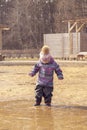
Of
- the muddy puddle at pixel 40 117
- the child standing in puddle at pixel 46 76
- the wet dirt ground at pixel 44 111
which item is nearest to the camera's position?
the muddy puddle at pixel 40 117

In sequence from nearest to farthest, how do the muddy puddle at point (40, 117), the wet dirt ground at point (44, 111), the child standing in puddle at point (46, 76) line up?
the muddy puddle at point (40, 117), the wet dirt ground at point (44, 111), the child standing in puddle at point (46, 76)

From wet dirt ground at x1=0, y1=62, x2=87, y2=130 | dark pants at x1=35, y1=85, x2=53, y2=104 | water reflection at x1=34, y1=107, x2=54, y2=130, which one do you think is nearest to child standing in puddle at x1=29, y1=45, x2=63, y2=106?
dark pants at x1=35, y1=85, x2=53, y2=104

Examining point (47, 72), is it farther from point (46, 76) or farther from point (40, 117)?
point (40, 117)

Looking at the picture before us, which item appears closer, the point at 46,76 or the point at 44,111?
the point at 44,111

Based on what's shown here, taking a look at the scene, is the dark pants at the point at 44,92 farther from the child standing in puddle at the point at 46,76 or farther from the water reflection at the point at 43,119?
the water reflection at the point at 43,119

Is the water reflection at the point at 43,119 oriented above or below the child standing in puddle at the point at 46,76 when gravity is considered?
below

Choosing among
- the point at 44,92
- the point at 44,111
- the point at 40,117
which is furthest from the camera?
the point at 44,92

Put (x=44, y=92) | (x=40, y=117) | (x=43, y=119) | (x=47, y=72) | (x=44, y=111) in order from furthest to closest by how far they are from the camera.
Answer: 1. (x=44, y=92)
2. (x=47, y=72)
3. (x=44, y=111)
4. (x=40, y=117)
5. (x=43, y=119)

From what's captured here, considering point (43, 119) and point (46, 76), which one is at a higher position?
point (46, 76)

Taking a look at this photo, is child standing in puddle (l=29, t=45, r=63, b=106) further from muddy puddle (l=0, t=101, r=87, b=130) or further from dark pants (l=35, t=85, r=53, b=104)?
muddy puddle (l=0, t=101, r=87, b=130)

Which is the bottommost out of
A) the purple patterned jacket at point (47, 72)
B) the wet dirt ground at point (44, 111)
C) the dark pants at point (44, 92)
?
the wet dirt ground at point (44, 111)

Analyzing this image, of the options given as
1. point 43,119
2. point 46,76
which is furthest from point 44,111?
point 46,76

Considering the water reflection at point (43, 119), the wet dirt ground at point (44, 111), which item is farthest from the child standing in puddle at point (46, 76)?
the water reflection at point (43, 119)

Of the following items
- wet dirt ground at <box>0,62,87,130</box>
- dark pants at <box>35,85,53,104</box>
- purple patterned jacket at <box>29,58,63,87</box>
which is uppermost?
purple patterned jacket at <box>29,58,63,87</box>
